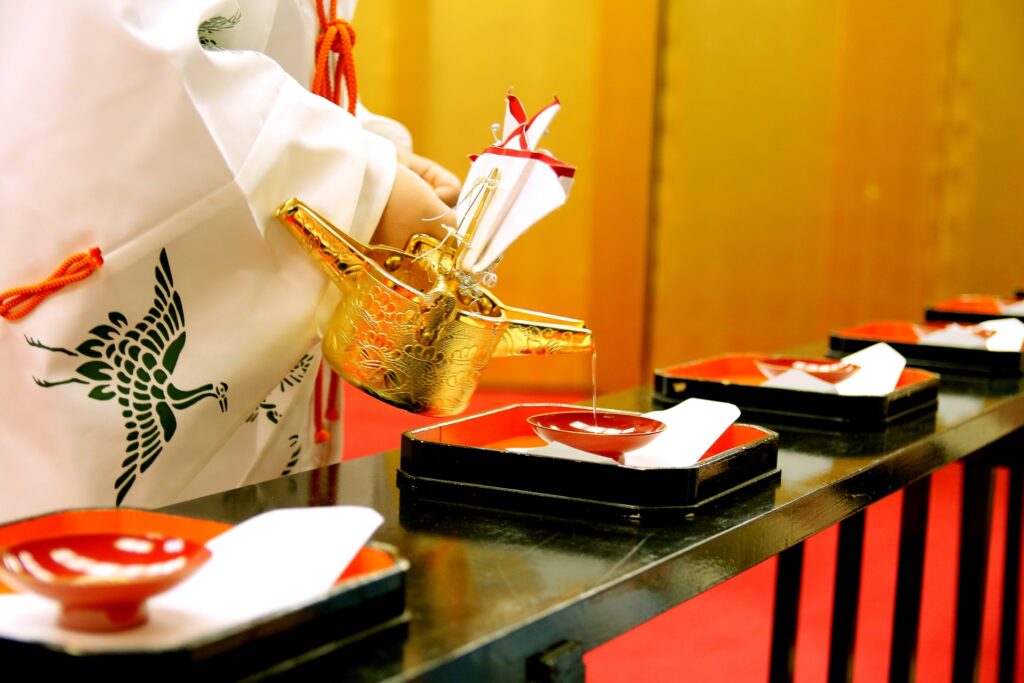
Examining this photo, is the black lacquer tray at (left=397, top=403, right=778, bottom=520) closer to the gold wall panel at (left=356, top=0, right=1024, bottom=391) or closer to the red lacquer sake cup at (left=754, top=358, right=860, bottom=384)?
the red lacquer sake cup at (left=754, top=358, right=860, bottom=384)

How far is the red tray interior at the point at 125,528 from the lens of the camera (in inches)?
25.0

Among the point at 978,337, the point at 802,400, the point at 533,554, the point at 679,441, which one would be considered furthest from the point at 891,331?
the point at 533,554

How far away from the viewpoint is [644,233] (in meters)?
5.00

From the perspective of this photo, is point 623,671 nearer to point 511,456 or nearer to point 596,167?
point 511,456

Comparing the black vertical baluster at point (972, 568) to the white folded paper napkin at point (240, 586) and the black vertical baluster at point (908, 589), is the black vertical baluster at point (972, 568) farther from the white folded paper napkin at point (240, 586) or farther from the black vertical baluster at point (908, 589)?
the white folded paper napkin at point (240, 586)

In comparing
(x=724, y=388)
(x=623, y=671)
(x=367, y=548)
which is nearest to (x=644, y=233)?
(x=623, y=671)

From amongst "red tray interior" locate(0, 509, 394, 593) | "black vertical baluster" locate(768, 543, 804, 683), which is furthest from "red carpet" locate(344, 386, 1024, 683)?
"red tray interior" locate(0, 509, 394, 593)

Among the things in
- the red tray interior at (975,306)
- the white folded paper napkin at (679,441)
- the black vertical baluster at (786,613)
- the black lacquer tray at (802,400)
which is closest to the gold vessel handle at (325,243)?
the white folded paper napkin at (679,441)

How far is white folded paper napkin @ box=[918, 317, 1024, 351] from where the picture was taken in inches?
73.0

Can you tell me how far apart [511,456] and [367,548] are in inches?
9.9

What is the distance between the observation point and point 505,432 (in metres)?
1.04

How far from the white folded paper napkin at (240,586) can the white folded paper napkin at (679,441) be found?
0.85 ft

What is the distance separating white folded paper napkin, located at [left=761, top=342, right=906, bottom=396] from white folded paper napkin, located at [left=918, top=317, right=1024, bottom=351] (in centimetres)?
39

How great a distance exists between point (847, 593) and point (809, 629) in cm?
83
